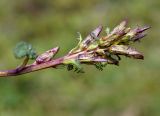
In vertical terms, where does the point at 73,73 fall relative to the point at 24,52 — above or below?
above

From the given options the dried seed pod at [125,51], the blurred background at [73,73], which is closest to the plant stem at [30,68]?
the dried seed pod at [125,51]

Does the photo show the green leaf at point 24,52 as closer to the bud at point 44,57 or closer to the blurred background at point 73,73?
the bud at point 44,57

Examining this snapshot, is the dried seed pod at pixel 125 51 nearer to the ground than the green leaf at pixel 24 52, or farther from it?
nearer to the ground

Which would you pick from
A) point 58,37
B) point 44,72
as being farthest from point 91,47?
point 58,37

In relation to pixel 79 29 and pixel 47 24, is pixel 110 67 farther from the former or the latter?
pixel 47 24

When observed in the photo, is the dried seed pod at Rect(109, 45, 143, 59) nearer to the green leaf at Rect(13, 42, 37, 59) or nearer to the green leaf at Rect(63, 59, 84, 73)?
the green leaf at Rect(63, 59, 84, 73)

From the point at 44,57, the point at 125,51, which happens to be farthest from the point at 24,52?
the point at 125,51

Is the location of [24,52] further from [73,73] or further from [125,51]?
[73,73]

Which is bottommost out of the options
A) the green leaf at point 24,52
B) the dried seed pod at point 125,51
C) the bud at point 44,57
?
the dried seed pod at point 125,51
